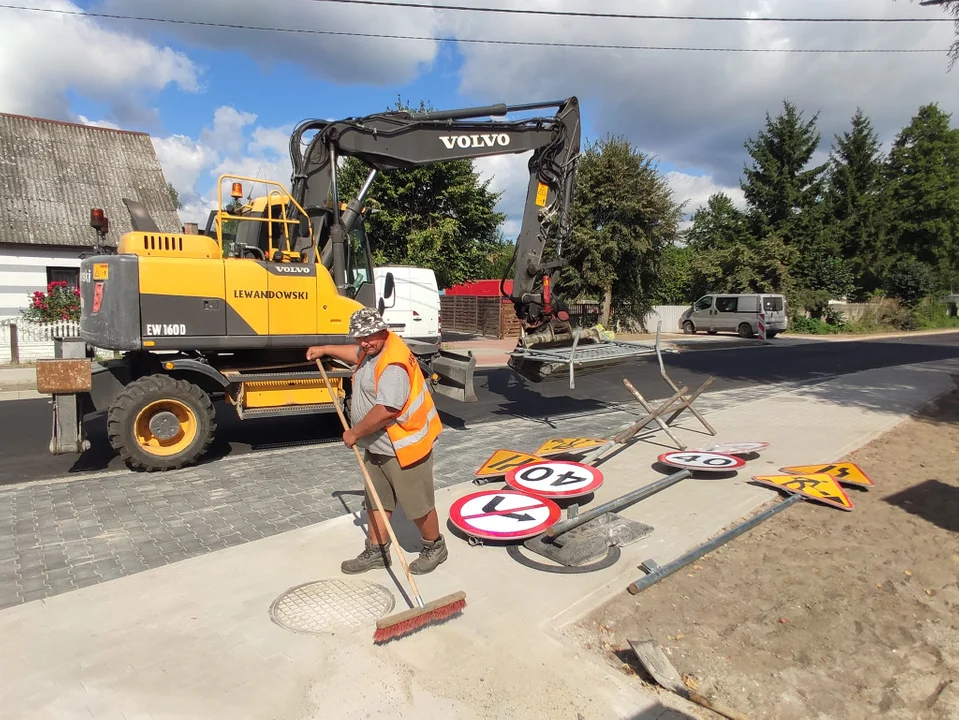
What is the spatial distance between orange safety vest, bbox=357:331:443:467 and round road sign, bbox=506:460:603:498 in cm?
173

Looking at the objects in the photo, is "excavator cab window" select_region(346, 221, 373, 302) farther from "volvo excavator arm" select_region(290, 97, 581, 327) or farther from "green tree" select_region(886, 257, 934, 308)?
"green tree" select_region(886, 257, 934, 308)

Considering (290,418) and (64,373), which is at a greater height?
(64,373)

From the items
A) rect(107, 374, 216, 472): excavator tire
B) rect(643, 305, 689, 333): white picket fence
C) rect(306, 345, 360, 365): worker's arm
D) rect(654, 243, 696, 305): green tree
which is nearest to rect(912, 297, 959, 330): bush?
rect(654, 243, 696, 305): green tree

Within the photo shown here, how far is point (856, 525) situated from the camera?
5250 millimetres

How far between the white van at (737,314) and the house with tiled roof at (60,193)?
24.4m

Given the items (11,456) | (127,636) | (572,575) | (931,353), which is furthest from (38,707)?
(931,353)

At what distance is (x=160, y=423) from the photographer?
672 cm

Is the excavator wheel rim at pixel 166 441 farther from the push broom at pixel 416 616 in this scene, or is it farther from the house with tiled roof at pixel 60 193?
the house with tiled roof at pixel 60 193

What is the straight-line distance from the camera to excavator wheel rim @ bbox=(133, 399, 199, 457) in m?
6.67

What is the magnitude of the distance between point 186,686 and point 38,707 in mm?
640

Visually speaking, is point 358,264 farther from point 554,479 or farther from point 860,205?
point 860,205

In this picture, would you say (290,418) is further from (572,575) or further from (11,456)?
(572,575)

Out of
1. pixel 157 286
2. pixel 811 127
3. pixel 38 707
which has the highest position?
pixel 811 127

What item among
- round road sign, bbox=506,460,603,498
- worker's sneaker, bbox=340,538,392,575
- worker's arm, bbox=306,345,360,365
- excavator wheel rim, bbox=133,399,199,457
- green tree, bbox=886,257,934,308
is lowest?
worker's sneaker, bbox=340,538,392,575
